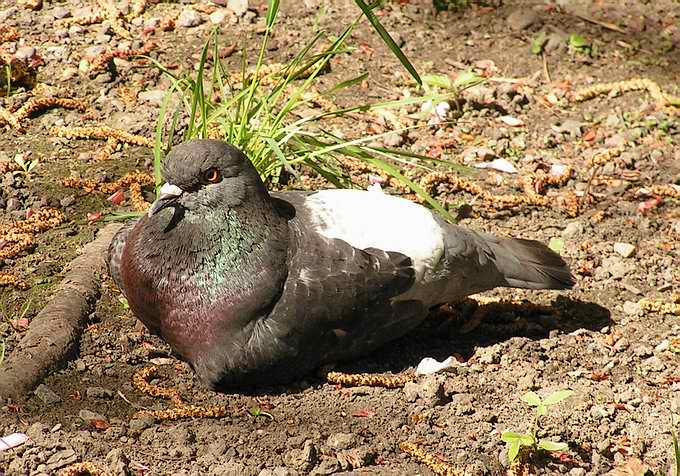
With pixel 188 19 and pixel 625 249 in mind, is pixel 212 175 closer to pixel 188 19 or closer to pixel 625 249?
pixel 625 249

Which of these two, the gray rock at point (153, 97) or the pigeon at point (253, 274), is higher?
the pigeon at point (253, 274)

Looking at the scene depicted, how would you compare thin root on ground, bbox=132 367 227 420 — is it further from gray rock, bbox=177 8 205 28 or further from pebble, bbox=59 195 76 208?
gray rock, bbox=177 8 205 28

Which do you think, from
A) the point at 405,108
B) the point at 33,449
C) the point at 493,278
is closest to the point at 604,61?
the point at 405,108

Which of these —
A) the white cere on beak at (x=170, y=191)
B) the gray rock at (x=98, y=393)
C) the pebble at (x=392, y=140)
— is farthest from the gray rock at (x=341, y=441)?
the pebble at (x=392, y=140)

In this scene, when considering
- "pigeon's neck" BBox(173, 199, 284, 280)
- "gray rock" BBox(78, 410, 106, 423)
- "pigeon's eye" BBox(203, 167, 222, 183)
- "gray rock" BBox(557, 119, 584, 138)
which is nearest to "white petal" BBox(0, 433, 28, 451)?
"gray rock" BBox(78, 410, 106, 423)

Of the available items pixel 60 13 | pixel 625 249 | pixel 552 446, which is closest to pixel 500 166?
pixel 625 249

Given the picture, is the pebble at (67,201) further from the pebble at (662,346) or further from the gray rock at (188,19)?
the pebble at (662,346)
